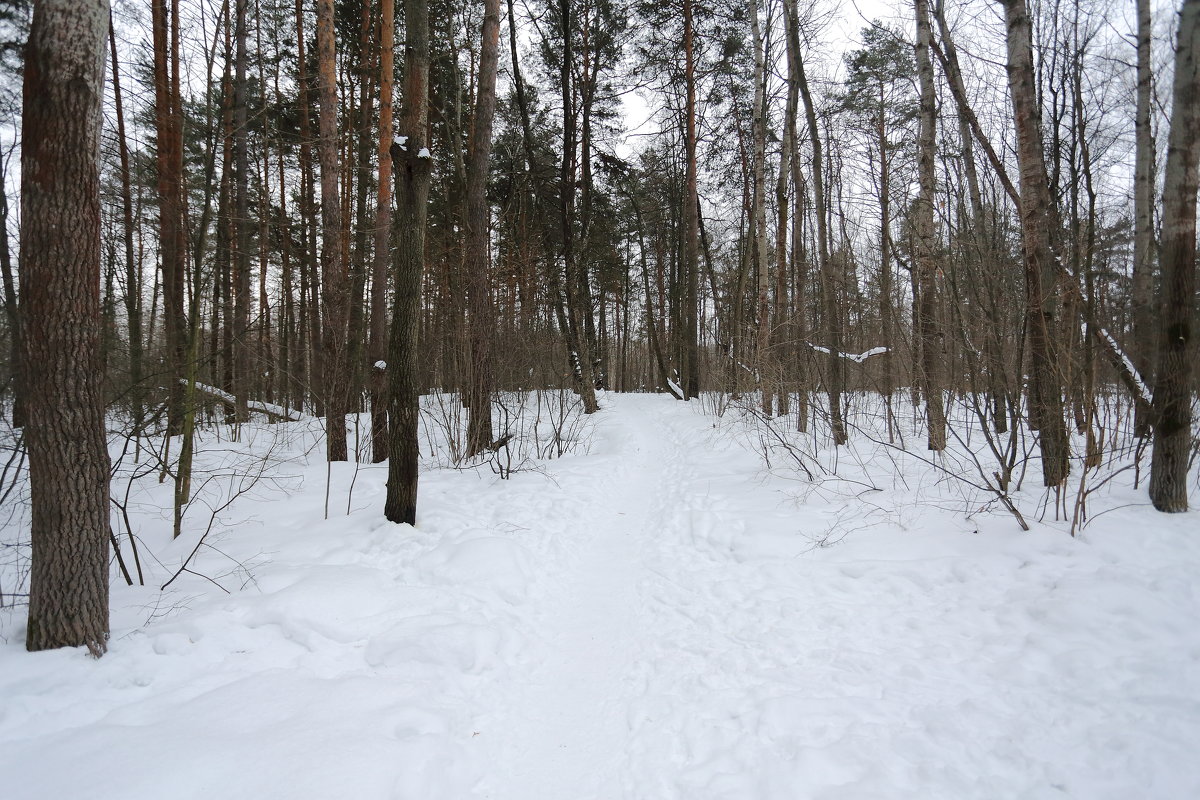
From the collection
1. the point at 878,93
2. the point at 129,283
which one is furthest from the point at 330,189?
the point at 878,93

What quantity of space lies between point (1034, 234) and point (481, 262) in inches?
242

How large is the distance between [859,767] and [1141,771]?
99 centimetres

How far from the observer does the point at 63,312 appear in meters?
2.46

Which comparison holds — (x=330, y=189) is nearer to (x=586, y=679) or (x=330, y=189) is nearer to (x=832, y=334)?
(x=586, y=679)

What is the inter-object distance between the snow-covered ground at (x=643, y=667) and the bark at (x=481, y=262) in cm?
260

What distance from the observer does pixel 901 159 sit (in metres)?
13.3

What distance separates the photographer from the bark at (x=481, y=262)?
6.66 m

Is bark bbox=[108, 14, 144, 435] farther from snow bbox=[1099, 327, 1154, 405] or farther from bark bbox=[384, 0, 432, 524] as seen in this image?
snow bbox=[1099, 327, 1154, 405]

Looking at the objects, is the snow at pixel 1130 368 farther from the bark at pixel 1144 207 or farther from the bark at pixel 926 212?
the bark at pixel 926 212

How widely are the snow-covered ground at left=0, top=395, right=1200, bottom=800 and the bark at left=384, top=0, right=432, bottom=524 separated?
1.78 ft

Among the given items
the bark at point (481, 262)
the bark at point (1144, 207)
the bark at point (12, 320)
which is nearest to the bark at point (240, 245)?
the bark at point (12, 320)

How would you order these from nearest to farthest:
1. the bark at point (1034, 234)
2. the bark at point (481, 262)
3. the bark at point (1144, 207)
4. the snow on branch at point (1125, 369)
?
the bark at point (1034, 234), the snow on branch at point (1125, 369), the bark at point (1144, 207), the bark at point (481, 262)

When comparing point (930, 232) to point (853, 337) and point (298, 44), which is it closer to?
point (853, 337)

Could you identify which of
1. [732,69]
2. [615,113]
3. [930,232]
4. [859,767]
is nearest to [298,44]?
[615,113]
